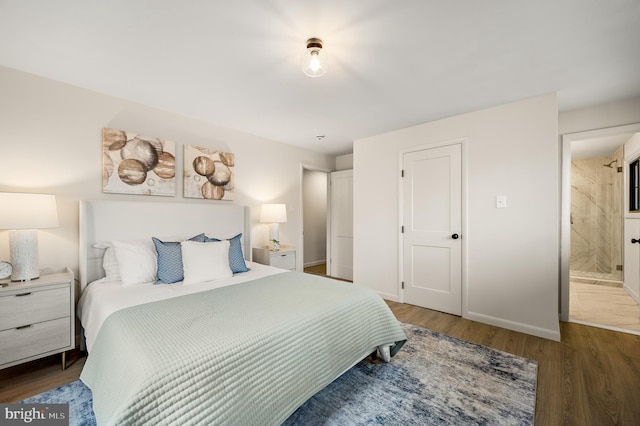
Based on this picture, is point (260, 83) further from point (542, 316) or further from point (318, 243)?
point (318, 243)

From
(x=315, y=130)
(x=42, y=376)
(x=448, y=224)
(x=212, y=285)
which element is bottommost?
(x=42, y=376)

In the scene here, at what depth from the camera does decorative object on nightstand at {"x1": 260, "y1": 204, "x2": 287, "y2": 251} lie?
3758 millimetres

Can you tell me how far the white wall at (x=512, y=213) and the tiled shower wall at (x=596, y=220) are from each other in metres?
3.30

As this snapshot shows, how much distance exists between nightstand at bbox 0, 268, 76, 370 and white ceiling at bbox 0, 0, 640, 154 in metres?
1.71

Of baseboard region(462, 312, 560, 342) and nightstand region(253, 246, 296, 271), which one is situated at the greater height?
nightstand region(253, 246, 296, 271)

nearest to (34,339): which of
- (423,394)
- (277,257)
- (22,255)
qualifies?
(22,255)

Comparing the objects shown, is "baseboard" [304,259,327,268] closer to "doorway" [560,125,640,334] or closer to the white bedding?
the white bedding

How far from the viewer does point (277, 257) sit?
362 centimetres

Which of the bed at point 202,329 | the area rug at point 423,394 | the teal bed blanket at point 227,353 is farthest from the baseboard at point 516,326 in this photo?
the teal bed blanket at point 227,353

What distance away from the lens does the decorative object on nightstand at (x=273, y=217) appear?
3758mm

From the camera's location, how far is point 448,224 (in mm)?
3232

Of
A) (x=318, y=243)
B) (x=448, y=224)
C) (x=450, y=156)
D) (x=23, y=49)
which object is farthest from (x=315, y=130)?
(x=318, y=243)

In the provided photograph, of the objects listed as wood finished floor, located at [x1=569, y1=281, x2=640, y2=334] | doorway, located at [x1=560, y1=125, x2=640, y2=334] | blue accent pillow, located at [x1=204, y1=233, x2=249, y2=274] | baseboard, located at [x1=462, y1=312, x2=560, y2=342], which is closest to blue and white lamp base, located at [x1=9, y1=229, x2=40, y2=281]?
Result: blue accent pillow, located at [x1=204, y1=233, x2=249, y2=274]

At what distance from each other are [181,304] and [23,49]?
2.15 meters
